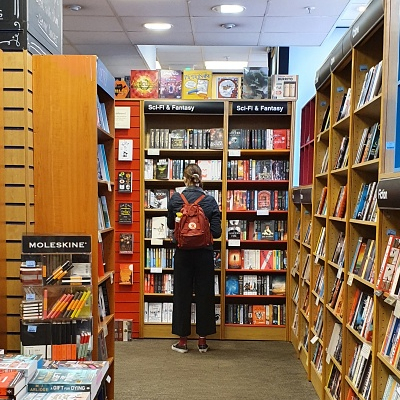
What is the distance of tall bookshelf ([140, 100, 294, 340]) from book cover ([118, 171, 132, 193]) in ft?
0.50

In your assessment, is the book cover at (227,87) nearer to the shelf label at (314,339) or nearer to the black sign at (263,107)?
the black sign at (263,107)

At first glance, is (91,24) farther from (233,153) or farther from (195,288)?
(195,288)

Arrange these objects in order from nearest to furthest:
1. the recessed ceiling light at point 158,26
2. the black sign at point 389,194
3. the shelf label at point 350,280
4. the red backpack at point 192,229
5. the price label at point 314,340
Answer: the black sign at point 389,194, the shelf label at point 350,280, the price label at point 314,340, the red backpack at point 192,229, the recessed ceiling light at point 158,26

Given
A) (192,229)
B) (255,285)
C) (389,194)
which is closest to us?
(389,194)

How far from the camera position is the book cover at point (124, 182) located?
5.30 m

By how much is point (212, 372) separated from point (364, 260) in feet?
6.83

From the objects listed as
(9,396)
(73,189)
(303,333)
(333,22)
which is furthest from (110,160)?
(333,22)

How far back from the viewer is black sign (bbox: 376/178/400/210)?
2.08 metres

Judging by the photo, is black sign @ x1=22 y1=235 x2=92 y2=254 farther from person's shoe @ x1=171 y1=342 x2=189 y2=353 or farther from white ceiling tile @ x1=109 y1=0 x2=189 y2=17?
white ceiling tile @ x1=109 y1=0 x2=189 y2=17

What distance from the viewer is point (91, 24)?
5.71 m

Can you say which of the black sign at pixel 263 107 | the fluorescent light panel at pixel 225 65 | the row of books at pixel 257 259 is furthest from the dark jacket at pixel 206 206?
the fluorescent light panel at pixel 225 65

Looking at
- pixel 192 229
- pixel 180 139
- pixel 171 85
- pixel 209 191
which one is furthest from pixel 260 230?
pixel 171 85

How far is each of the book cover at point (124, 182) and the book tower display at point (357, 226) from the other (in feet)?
6.37

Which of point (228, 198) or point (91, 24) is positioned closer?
Answer: point (228, 198)
